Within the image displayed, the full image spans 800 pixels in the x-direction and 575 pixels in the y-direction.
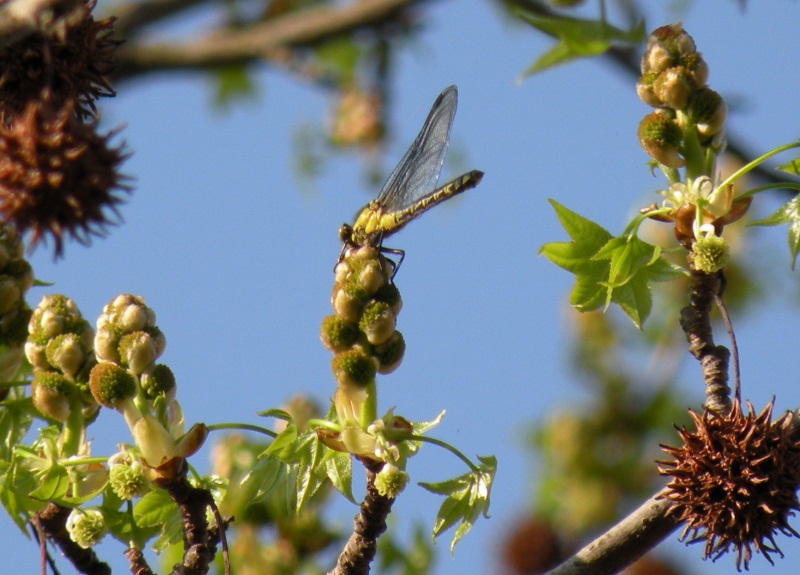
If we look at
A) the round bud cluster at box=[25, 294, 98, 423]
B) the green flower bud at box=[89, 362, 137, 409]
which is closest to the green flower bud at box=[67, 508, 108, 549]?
the round bud cluster at box=[25, 294, 98, 423]

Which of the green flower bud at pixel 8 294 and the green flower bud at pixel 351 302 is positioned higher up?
the green flower bud at pixel 8 294

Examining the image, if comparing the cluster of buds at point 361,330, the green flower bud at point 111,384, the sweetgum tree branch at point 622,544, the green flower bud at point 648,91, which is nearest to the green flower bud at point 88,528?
the green flower bud at point 111,384

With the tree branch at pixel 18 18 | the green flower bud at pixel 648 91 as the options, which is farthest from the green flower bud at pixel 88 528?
the green flower bud at pixel 648 91

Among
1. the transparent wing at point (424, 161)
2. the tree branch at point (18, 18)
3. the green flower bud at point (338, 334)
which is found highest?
the transparent wing at point (424, 161)

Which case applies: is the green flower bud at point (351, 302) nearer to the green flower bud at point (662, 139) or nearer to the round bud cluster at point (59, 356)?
the round bud cluster at point (59, 356)

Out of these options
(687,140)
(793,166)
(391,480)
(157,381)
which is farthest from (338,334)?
(793,166)

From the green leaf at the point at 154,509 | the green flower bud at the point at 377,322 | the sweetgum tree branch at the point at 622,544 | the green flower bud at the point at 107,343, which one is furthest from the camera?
the green leaf at the point at 154,509

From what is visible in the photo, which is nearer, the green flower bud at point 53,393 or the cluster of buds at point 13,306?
the green flower bud at point 53,393

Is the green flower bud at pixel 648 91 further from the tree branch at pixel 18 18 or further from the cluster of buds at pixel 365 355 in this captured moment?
the tree branch at pixel 18 18

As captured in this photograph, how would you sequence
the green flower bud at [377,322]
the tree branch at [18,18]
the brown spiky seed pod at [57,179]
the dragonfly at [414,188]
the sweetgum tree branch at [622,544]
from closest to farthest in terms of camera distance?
the tree branch at [18,18] → the brown spiky seed pod at [57,179] → the green flower bud at [377,322] → the sweetgum tree branch at [622,544] → the dragonfly at [414,188]
